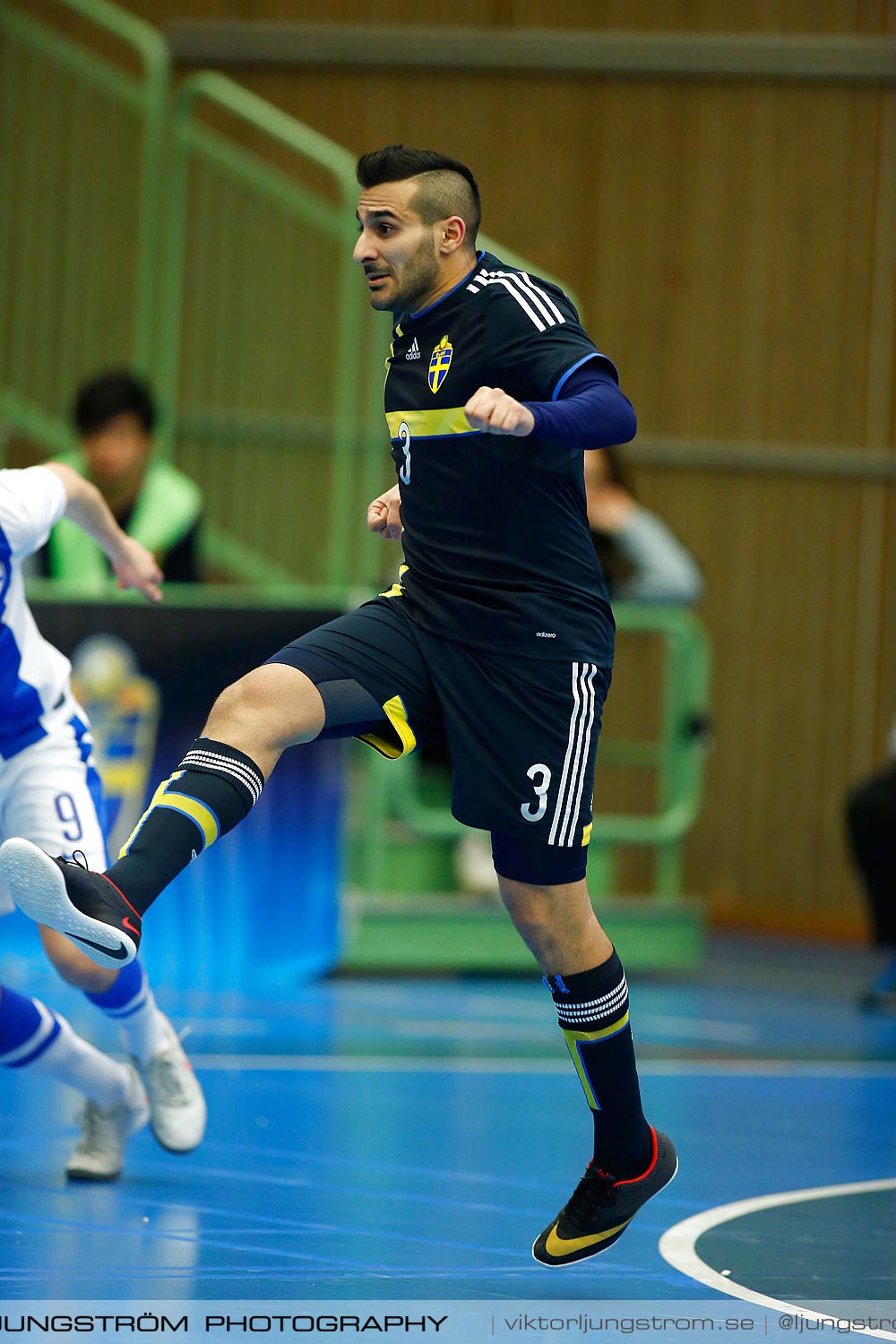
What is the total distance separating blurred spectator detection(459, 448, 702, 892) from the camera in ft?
28.4

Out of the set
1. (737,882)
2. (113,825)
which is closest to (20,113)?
(113,825)

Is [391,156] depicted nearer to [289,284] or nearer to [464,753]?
[464,753]

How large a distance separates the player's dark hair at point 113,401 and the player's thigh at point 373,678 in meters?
4.12

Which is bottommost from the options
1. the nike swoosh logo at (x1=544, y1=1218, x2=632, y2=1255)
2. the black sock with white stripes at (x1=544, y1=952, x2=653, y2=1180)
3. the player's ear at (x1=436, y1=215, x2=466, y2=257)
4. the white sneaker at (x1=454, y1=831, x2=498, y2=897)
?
the white sneaker at (x1=454, y1=831, x2=498, y2=897)

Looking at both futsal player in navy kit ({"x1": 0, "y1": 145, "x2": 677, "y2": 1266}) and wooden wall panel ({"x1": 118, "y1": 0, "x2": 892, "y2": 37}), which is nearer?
futsal player in navy kit ({"x1": 0, "y1": 145, "x2": 677, "y2": 1266})

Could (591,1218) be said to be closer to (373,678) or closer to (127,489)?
(373,678)

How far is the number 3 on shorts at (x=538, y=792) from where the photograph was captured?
3613 millimetres

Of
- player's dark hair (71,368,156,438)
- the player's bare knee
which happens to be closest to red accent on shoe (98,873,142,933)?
the player's bare knee

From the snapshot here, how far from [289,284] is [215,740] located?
19.6ft

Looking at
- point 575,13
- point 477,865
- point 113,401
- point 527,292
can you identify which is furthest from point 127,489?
point 575,13

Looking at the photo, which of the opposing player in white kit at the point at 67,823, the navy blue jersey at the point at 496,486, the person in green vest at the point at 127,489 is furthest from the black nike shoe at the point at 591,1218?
the person in green vest at the point at 127,489

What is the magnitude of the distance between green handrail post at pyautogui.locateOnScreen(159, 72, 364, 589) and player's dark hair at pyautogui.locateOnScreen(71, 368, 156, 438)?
1111 millimetres

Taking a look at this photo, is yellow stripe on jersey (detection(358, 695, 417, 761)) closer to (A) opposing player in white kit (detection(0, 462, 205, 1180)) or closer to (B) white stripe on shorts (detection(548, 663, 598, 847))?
(B) white stripe on shorts (detection(548, 663, 598, 847))

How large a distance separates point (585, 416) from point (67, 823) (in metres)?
1.60
